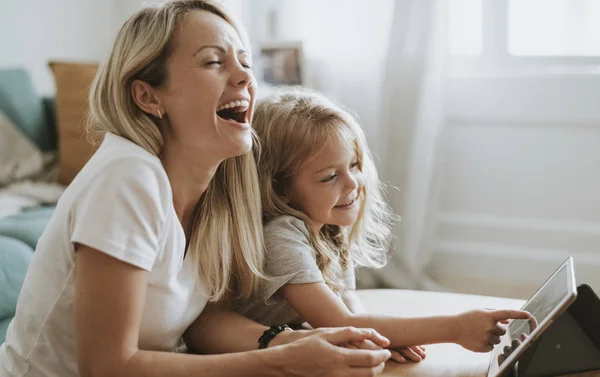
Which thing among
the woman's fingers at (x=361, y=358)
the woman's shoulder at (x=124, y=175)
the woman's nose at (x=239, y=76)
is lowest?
the woman's fingers at (x=361, y=358)

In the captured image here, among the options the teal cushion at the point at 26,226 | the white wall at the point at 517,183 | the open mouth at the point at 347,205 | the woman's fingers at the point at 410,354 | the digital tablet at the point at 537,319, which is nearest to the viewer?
the digital tablet at the point at 537,319

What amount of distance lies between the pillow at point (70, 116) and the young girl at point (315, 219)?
1.50 m

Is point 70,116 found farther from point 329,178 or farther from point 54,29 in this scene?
point 329,178

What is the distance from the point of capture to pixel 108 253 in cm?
101

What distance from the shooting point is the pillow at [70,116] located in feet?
9.18

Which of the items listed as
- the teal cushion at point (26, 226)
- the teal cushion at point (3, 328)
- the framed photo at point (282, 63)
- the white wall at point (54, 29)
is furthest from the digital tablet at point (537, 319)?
the white wall at point (54, 29)

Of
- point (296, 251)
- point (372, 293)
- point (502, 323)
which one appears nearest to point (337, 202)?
point (296, 251)

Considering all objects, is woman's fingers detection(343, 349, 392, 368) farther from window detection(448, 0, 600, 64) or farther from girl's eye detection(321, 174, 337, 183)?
window detection(448, 0, 600, 64)

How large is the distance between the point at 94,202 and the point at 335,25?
217 centimetres

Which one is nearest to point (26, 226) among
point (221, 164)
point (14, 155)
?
point (14, 155)

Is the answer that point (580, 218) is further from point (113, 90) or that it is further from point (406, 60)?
point (113, 90)

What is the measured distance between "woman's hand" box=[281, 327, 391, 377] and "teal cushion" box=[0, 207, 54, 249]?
4.21ft

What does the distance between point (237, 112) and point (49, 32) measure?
2264mm

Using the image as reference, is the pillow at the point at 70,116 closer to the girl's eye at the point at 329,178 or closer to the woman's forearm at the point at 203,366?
the girl's eye at the point at 329,178
